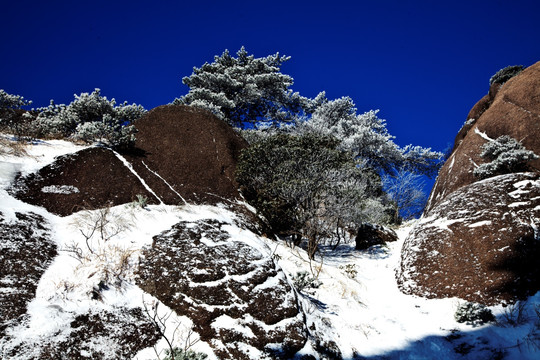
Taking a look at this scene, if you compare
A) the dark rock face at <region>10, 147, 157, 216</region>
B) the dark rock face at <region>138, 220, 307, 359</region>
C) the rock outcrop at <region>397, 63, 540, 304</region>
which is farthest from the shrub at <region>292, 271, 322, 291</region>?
the dark rock face at <region>10, 147, 157, 216</region>

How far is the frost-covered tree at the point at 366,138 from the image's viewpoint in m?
17.9

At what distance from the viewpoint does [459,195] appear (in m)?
7.94

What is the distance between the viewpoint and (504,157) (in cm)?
870

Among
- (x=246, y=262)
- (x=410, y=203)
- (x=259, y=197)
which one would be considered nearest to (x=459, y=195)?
(x=259, y=197)

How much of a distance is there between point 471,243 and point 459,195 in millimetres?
1880

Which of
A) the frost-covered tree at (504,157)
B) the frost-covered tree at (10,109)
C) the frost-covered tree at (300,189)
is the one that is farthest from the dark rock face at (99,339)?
the frost-covered tree at (504,157)

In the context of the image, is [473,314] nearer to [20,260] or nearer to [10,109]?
[20,260]

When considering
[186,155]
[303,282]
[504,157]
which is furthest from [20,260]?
[504,157]

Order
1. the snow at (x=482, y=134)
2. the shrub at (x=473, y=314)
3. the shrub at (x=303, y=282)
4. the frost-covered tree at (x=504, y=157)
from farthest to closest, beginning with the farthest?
1. the snow at (x=482, y=134)
2. the frost-covered tree at (x=504, y=157)
3. the shrub at (x=303, y=282)
4. the shrub at (x=473, y=314)

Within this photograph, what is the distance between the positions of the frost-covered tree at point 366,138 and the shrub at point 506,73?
5950mm

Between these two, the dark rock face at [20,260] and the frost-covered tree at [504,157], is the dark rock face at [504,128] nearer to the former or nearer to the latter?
the frost-covered tree at [504,157]

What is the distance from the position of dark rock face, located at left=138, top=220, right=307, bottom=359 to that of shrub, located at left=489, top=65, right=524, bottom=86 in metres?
14.3

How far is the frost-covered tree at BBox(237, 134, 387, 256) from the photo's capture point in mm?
8508

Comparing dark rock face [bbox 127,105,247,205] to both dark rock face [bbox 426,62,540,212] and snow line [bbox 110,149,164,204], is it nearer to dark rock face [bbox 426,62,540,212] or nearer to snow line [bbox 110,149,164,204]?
snow line [bbox 110,149,164,204]
